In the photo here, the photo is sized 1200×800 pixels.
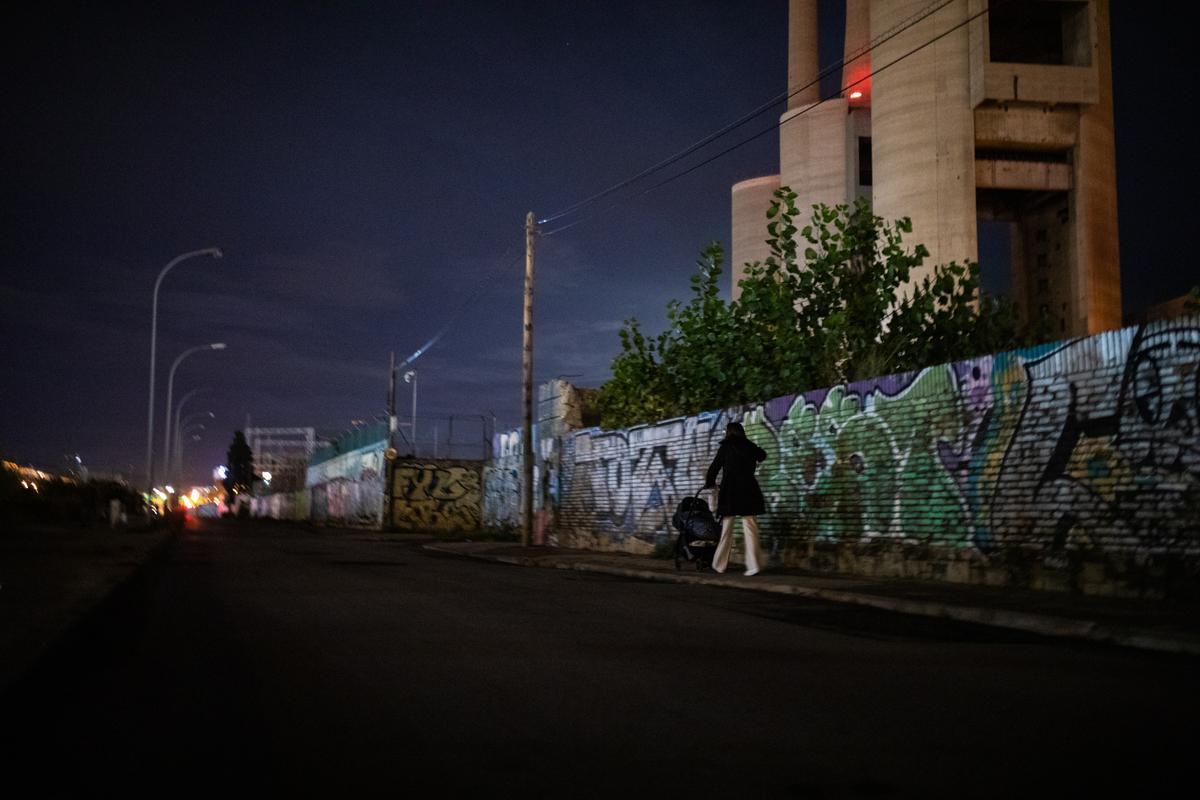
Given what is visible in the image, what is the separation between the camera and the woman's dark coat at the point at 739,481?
13461 mm

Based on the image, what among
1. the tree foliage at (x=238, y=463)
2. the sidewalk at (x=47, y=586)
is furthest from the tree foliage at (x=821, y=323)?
the tree foliage at (x=238, y=463)

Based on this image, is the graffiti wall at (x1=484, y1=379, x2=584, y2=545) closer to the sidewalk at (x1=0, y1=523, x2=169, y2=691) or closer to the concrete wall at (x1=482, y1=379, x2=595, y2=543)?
the concrete wall at (x1=482, y1=379, x2=595, y2=543)

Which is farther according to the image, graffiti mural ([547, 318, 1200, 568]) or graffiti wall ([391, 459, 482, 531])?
graffiti wall ([391, 459, 482, 531])

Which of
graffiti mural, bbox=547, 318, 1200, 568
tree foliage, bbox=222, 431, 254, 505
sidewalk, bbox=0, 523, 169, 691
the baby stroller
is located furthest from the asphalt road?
tree foliage, bbox=222, 431, 254, 505

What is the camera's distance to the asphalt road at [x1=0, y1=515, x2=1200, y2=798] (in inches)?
153

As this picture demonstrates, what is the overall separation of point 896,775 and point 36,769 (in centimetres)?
336

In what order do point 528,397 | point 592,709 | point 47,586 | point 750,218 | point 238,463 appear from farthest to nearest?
point 238,463 < point 750,218 < point 528,397 < point 47,586 < point 592,709

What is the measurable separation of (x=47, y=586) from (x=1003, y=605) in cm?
949

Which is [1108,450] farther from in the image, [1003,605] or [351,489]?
[351,489]

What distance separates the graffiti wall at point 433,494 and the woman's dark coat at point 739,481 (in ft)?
108

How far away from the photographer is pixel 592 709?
5.01m

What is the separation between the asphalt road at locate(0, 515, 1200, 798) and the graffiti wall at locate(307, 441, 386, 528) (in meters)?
40.8

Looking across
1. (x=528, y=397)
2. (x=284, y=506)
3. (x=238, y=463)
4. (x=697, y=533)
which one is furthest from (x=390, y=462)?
(x=238, y=463)

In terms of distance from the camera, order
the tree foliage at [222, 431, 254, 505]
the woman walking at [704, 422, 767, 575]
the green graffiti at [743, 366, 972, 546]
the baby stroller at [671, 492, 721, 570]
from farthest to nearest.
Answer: the tree foliage at [222, 431, 254, 505], the baby stroller at [671, 492, 721, 570], the woman walking at [704, 422, 767, 575], the green graffiti at [743, 366, 972, 546]
